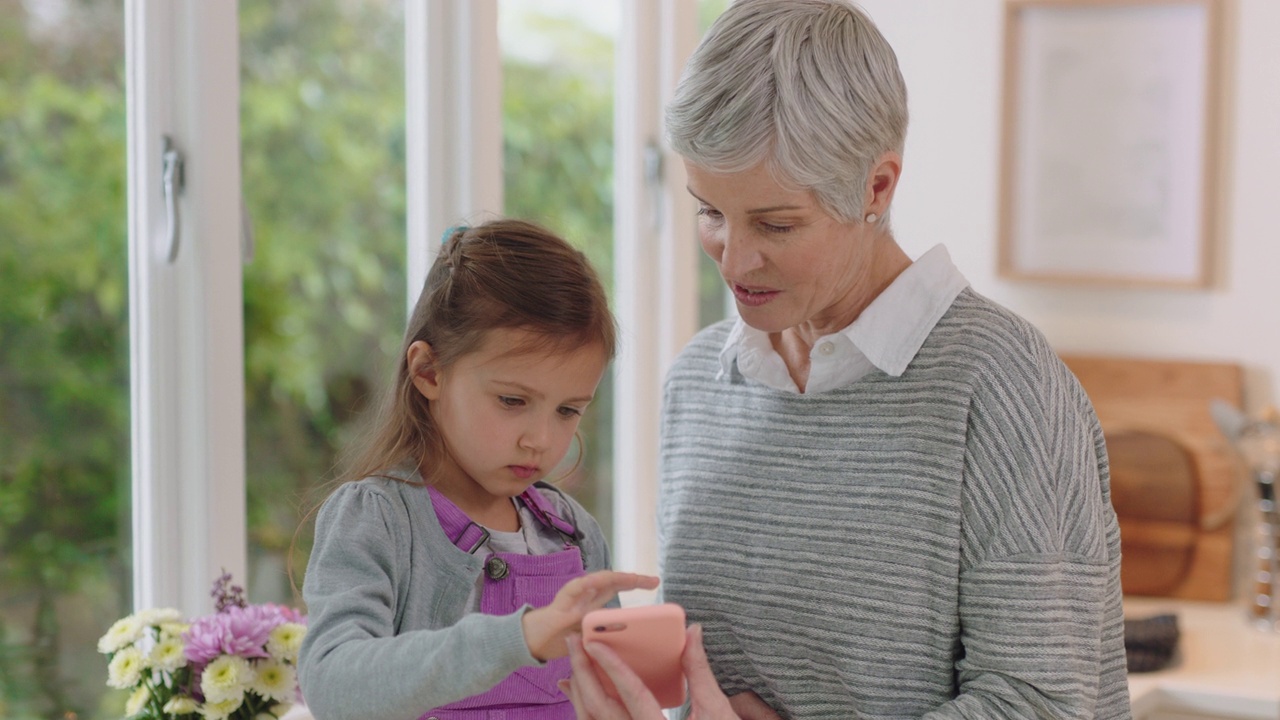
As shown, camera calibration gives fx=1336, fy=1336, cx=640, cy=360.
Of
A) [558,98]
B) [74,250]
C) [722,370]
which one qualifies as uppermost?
[558,98]

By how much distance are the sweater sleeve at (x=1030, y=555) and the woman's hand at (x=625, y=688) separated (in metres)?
0.22

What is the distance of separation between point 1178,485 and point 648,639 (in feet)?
6.15

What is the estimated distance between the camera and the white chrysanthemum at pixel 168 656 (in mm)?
1524

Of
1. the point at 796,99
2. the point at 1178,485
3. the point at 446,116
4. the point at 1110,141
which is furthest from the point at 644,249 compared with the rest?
the point at 796,99

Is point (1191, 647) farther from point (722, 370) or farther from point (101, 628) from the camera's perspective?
point (101, 628)

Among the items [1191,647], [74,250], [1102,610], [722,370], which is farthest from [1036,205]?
[74,250]

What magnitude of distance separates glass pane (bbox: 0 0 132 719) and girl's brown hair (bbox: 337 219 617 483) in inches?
21.8

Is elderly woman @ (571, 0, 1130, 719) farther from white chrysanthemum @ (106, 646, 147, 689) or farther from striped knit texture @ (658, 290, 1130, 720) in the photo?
white chrysanthemum @ (106, 646, 147, 689)

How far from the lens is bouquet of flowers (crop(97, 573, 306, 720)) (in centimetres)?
152

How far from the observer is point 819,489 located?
137 cm

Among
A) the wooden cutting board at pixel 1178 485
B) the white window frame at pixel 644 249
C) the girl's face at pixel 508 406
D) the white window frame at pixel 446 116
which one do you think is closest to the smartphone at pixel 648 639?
the girl's face at pixel 508 406

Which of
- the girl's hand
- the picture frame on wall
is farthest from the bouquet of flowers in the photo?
the picture frame on wall

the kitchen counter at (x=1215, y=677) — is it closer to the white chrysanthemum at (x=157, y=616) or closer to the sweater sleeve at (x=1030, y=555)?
the sweater sleeve at (x=1030, y=555)

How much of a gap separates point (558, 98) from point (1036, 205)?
41.5 inches
